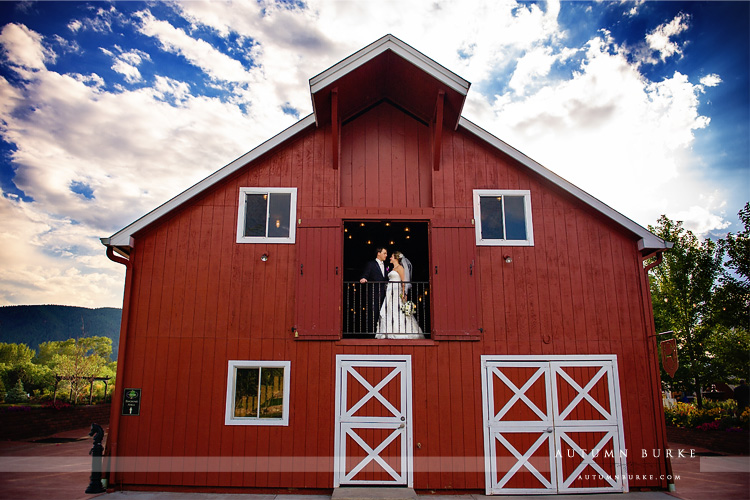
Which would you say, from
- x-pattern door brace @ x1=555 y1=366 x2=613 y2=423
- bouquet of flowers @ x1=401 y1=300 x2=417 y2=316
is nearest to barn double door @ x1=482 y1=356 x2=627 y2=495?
x-pattern door brace @ x1=555 y1=366 x2=613 y2=423

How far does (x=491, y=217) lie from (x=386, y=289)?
260 centimetres

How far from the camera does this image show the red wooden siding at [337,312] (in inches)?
305

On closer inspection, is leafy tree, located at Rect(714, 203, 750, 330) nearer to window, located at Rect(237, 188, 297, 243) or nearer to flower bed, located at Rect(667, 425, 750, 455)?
flower bed, located at Rect(667, 425, 750, 455)

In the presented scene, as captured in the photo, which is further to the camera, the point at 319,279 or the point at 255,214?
the point at 255,214

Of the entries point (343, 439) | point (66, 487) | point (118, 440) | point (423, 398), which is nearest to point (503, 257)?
point (423, 398)

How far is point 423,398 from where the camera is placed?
793 centimetres

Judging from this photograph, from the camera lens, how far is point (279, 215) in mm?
8680

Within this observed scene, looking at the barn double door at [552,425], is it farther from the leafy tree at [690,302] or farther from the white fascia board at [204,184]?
the leafy tree at [690,302]

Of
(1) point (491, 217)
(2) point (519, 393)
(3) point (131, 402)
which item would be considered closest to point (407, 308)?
(1) point (491, 217)

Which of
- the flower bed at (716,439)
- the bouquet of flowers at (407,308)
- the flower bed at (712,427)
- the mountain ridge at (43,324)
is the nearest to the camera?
the bouquet of flowers at (407,308)

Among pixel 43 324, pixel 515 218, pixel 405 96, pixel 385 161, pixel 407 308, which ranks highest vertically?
pixel 405 96

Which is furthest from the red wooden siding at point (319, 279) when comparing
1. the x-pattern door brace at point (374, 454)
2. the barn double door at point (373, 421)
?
the x-pattern door brace at point (374, 454)

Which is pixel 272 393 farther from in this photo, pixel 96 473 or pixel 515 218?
pixel 515 218

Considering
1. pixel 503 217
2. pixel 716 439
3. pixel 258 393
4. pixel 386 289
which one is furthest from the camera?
pixel 716 439
